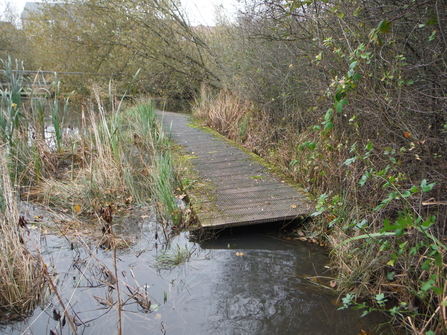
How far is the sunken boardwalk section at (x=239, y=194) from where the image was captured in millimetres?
3734

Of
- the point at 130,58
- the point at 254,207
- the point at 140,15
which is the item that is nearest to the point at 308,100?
the point at 254,207

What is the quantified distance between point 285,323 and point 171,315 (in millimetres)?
764

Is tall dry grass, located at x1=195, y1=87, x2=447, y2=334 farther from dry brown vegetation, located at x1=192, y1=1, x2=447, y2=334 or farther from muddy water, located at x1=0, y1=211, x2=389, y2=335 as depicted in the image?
muddy water, located at x1=0, y1=211, x2=389, y2=335

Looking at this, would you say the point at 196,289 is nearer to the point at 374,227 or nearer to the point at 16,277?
the point at 16,277

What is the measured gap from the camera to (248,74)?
21.8 ft

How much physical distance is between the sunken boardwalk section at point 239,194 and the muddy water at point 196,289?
209 millimetres

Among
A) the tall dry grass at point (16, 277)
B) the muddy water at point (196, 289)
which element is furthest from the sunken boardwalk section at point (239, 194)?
the tall dry grass at point (16, 277)

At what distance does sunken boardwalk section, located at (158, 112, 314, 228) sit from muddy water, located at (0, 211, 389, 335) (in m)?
0.21

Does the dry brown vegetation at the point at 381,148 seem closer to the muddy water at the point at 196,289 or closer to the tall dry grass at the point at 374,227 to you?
the tall dry grass at the point at 374,227

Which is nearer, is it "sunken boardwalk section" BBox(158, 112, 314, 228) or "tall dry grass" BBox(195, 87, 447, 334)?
"tall dry grass" BBox(195, 87, 447, 334)

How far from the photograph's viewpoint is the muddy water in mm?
2512

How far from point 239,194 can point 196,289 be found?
4.93 ft

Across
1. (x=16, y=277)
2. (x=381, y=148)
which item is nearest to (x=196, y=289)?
(x=16, y=277)

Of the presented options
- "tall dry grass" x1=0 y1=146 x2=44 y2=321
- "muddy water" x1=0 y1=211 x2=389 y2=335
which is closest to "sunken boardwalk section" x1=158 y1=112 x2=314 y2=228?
"muddy water" x1=0 y1=211 x2=389 y2=335
